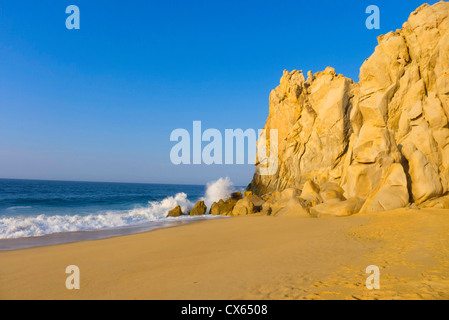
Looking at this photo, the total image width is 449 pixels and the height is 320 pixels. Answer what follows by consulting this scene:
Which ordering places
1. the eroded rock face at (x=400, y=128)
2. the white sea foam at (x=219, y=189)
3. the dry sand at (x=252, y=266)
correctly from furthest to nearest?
the white sea foam at (x=219, y=189)
the eroded rock face at (x=400, y=128)
the dry sand at (x=252, y=266)

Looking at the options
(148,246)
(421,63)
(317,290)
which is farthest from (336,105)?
(317,290)

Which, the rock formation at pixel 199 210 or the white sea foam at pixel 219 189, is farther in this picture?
the white sea foam at pixel 219 189

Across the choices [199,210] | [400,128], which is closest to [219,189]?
[199,210]

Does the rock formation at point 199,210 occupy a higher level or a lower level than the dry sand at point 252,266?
lower

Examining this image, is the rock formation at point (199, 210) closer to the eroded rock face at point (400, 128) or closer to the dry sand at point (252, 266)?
the eroded rock face at point (400, 128)

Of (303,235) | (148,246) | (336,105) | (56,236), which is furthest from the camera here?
(336,105)

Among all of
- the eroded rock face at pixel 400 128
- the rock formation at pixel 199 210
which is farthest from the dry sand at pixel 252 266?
A: the rock formation at pixel 199 210

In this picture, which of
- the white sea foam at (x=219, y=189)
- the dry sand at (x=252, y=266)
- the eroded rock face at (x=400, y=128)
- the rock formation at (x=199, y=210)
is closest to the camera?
the dry sand at (x=252, y=266)

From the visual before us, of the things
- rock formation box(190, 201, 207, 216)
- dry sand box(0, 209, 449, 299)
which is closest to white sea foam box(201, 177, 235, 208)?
rock formation box(190, 201, 207, 216)

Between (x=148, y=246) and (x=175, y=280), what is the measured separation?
15.5ft

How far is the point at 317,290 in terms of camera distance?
5.35m

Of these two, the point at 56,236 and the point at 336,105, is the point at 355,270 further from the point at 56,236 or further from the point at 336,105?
the point at 336,105

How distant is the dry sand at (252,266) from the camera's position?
18.0 ft

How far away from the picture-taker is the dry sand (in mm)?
5500
